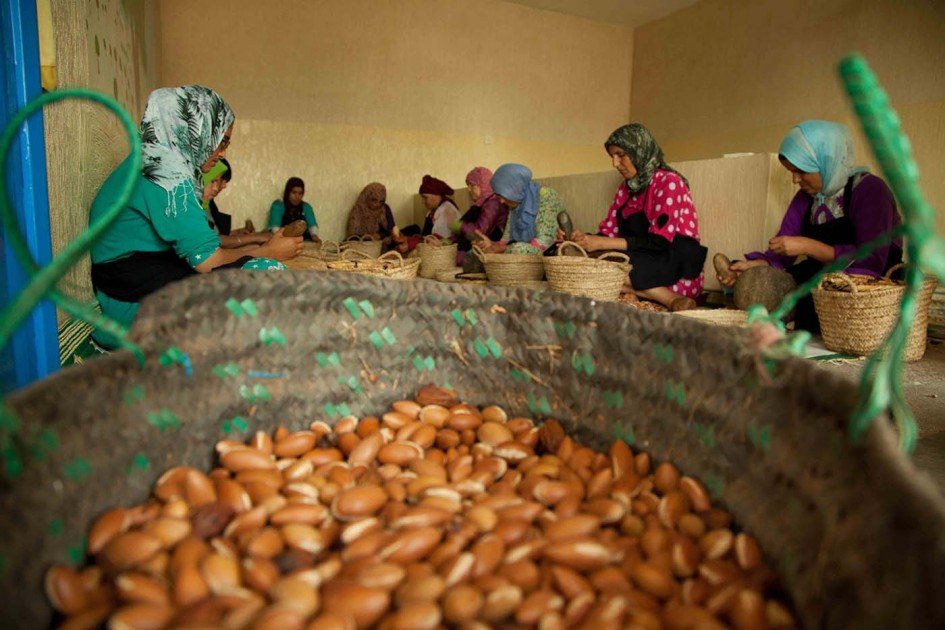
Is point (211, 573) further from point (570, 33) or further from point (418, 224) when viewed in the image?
point (570, 33)

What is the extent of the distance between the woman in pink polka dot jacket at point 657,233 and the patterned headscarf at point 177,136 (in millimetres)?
1712

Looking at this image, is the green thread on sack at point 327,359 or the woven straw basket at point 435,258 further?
the woven straw basket at point 435,258

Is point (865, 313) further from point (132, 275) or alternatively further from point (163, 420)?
point (132, 275)

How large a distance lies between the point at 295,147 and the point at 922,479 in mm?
6076

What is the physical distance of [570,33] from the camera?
6844mm

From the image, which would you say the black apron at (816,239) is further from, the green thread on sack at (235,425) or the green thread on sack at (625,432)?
the green thread on sack at (235,425)

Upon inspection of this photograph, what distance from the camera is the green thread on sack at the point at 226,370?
0.80 metres

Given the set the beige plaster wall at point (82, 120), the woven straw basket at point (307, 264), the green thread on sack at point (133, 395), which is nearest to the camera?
the green thread on sack at point (133, 395)

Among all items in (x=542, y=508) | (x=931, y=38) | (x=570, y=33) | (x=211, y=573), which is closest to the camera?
(x=211, y=573)

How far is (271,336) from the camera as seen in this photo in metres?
0.86

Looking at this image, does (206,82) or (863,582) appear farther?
(206,82)

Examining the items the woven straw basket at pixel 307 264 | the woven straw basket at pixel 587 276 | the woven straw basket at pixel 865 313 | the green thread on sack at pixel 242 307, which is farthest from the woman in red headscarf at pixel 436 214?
the green thread on sack at pixel 242 307

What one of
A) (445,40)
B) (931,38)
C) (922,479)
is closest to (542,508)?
(922,479)

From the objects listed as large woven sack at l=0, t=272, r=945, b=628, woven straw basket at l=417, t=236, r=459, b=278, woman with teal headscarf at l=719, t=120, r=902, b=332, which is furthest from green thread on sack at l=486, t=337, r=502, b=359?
woven straw basket at l=417, t=236, r=459, b=278
